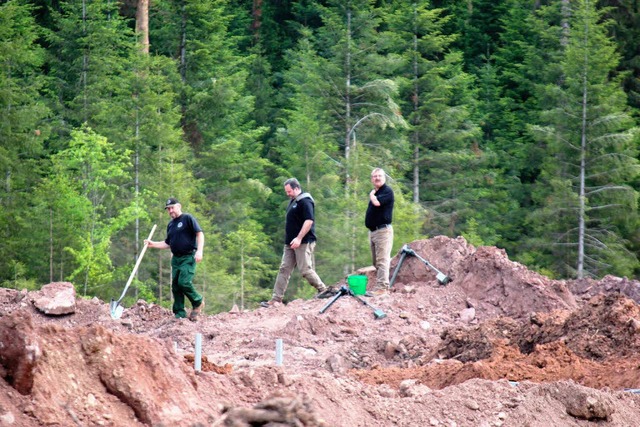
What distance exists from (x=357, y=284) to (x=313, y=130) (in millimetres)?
24712

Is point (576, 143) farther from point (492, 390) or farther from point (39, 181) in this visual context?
point (492, 390)

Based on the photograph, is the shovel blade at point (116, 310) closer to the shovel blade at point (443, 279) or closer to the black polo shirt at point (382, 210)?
the black polo shirt at point (382, 210)

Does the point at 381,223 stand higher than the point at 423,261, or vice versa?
the point at 381,223

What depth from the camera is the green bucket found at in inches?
622

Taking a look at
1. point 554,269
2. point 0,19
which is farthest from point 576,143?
point 0,19

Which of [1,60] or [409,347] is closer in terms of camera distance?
[409,347]

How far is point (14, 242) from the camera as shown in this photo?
99.2 ft

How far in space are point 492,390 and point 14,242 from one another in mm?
22620

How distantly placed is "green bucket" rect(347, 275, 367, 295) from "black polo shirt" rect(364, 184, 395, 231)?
847 mm

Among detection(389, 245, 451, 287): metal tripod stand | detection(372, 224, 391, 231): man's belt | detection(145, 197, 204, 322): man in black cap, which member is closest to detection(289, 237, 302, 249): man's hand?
detection(372, 224, 391, 231): man's belt

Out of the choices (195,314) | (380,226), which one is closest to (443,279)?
(380,226)

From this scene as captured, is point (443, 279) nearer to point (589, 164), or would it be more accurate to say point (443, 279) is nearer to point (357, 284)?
point (357, 284)

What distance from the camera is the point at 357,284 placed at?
51.9 ft

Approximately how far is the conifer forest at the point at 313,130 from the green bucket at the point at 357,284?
12.7 metres
